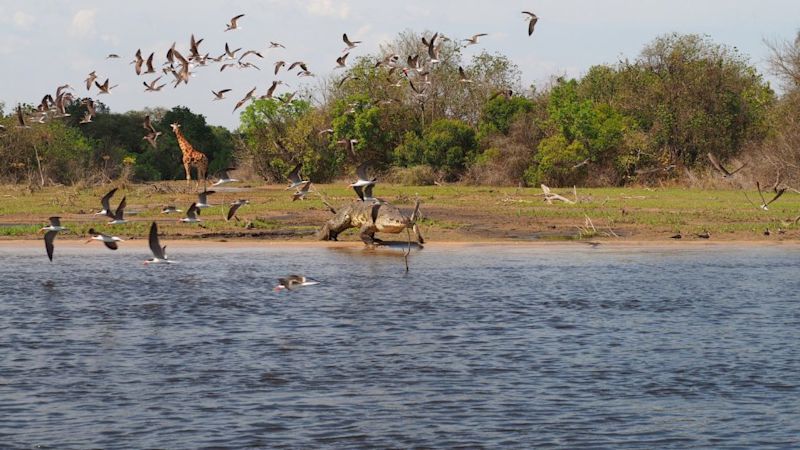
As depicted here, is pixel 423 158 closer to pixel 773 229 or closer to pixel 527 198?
pixel 527 198

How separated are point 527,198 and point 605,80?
20984 millimetres

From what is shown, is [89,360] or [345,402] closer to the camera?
[345,402]

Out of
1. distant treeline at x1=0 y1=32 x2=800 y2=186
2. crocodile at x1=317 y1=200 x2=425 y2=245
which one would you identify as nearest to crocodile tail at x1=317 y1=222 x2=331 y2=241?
crocodile at x1=317 y1=200 x2=425 y2=245

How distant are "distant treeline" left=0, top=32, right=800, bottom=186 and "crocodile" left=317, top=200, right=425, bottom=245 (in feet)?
57.9

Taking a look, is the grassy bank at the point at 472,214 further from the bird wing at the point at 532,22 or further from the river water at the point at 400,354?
the bird wing at the point at 532,22

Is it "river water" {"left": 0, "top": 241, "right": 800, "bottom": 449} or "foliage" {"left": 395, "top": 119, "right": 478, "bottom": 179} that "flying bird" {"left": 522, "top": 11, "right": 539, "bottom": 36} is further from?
"foliage" {"left": 395, "top": 119, "right": 478, "bottom": 179}

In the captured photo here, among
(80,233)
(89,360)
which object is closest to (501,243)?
(80,233)

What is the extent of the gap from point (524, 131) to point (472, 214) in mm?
17452

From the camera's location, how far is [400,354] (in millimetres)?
13469

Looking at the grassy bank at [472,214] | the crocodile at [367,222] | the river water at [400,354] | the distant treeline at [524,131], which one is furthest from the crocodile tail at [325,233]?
the distant treeline at [524,131]

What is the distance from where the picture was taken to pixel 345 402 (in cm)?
1098

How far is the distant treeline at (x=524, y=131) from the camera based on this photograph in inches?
1834

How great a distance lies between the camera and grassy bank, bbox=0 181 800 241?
89.7ft

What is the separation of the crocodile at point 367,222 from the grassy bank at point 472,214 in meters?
0.95
